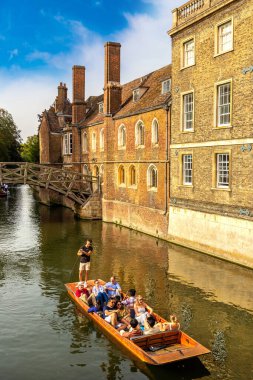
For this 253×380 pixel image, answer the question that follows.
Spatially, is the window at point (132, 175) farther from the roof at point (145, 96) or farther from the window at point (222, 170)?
the window at point (222, 170)

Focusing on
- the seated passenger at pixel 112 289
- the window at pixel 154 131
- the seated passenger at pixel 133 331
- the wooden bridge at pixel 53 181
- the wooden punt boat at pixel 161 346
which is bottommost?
the wooden punt boat at pixel 161 346

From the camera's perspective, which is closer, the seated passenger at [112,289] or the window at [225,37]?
the seated passenger at [112,289]

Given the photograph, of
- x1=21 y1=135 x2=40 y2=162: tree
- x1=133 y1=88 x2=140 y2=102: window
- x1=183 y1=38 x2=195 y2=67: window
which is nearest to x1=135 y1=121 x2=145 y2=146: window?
x1=133 y1=88 x2=140 y2=102: window

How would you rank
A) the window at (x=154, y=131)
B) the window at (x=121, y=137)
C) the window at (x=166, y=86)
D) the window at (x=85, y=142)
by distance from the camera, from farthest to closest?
the window at (x=85, y=142) < the window at (x=121, y=137) < the window at (x=166, y=86) < the window at (x=154, y=131)

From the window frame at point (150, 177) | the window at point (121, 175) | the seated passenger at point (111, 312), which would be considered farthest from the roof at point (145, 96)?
the seated passenger at point (111, 312)

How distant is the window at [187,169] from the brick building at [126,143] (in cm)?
169

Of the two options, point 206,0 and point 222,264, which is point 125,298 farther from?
point 206,0

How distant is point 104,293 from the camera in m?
12.6

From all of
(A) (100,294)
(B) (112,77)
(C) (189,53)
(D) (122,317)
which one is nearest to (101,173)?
(B) (112,77)

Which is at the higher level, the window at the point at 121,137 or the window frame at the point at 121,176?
the window at the point at 121,137

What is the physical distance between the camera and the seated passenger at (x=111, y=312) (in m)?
11.1

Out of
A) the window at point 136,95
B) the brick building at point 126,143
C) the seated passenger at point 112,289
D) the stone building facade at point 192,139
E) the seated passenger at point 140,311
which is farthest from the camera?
the window at point 136,95

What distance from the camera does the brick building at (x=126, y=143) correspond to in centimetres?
2477

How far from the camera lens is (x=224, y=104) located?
19031 millimetres
